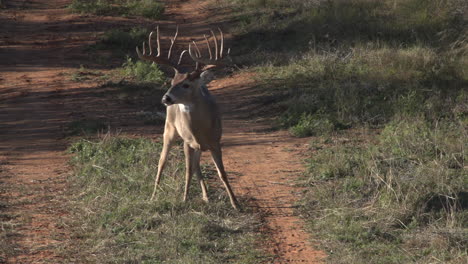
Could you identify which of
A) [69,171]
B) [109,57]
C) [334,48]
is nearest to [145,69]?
[109,57]

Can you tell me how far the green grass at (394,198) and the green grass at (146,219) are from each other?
901 millimetres

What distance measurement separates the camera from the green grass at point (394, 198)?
728 cm

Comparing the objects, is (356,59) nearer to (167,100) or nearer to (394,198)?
(394,198)

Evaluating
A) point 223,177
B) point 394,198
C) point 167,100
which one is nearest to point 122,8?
point 223,177

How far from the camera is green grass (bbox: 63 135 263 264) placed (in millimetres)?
7227

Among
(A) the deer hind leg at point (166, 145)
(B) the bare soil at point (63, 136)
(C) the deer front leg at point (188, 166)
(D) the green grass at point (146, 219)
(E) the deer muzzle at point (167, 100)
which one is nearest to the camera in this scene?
(D) the green grass at point (146, 219)

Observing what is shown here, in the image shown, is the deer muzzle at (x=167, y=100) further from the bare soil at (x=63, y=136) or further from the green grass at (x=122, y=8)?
the green grass at (x=122, y=8)

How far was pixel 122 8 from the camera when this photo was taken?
24172mm

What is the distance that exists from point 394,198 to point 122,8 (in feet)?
57.1

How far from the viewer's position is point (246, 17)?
2039cm

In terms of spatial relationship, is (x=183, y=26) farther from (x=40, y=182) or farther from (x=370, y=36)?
(x=40, y=182)

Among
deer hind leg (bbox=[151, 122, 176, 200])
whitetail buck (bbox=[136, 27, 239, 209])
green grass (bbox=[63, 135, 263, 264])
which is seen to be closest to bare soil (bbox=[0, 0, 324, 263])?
green grass (bbox=[63, 135, 263, 264])

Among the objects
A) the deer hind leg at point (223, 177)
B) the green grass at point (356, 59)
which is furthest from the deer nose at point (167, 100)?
the green grass at point (356, 59)

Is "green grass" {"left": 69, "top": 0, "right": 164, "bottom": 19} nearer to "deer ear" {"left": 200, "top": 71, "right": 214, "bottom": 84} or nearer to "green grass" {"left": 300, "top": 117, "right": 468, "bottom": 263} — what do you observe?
"green grass" {"left": 300, "top": 117, "right": 468, "bottom": 263}
